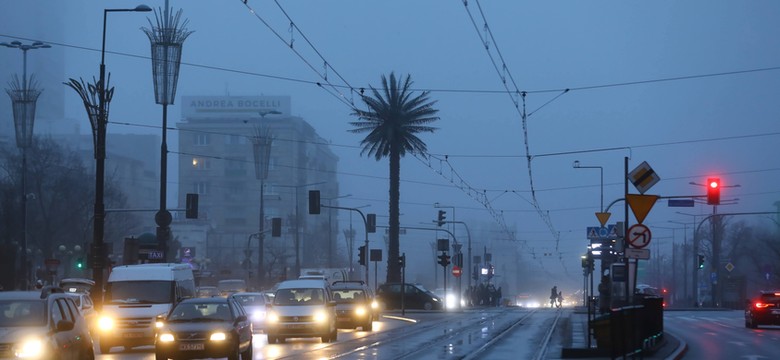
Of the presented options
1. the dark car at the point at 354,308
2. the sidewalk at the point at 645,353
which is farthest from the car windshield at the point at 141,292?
the dark car at the point at 354,308

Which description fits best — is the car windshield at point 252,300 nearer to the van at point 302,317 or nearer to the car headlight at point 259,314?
the car headlight at point 259,314

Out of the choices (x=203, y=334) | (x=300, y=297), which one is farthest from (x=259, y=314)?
(x=203, y=334)

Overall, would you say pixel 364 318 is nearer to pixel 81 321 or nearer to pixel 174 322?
pixel 174 322

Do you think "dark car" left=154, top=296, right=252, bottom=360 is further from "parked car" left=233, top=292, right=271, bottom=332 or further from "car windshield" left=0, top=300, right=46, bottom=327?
"parked car" left=233, top=292, right=271, bottom=332

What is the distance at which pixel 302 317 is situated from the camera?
36.4 meters

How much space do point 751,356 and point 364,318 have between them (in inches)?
739

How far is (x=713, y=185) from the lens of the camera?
4391cm

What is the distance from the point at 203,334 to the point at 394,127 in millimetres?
45393

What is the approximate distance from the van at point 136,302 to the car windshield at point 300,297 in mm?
3188

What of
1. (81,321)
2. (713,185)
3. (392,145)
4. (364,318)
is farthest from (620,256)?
(392,145)

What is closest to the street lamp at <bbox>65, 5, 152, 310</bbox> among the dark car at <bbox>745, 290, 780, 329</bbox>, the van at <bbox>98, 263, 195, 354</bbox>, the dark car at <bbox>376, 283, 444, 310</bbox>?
the van at <bbox>98, 263, 195, 354</bbox>

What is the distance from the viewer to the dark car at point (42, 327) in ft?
56.2

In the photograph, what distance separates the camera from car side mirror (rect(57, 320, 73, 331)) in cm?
1808

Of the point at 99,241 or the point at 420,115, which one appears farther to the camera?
the point at 420,115
